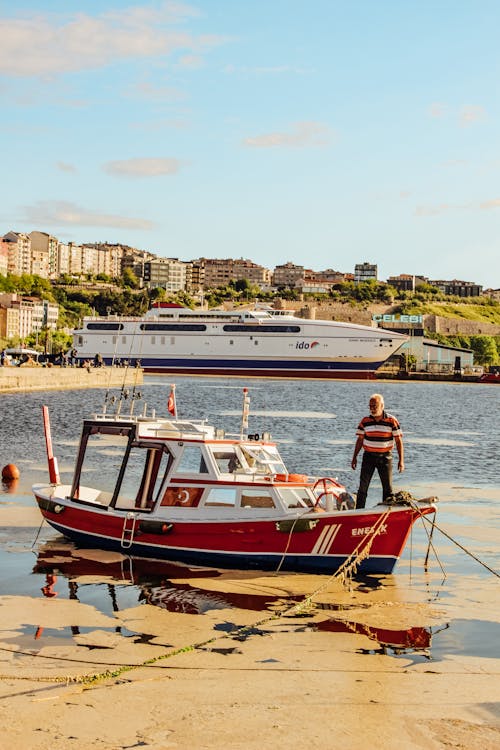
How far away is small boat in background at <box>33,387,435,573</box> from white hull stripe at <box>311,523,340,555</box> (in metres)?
0.02

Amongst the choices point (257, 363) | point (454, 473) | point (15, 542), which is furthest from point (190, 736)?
point (257, 363)

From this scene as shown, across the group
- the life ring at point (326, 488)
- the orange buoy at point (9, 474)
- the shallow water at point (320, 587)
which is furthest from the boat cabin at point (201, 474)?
the orange buoy at point (9, 474)

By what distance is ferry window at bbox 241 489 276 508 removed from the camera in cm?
1688

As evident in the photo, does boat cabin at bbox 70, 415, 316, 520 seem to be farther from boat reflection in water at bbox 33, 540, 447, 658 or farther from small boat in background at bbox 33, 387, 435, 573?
boat reflection in water at bbox 33, 540, 447, 658

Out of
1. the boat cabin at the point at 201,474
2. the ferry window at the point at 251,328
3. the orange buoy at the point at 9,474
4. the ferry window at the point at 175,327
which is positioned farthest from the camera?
the ferry window at the point at 175,327

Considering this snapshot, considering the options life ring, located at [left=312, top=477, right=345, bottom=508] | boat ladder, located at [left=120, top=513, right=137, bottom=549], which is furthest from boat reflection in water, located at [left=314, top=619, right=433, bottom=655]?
boat ladder, located at [left=120, top=513, right=137, bottom=549]

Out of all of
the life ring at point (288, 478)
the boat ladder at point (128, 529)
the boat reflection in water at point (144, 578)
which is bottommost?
the boat reflection in water at point (144, 578)

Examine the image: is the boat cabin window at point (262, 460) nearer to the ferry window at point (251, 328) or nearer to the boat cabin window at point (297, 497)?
the boat cabin window at point (297, 497)

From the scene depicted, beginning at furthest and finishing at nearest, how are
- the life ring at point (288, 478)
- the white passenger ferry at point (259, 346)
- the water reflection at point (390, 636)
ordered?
the white passenger ferry at point (259, 346) → the life ring at point (288, 478) → the water reflection at point (390, 636)

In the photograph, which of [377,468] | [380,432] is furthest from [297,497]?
[380,432]

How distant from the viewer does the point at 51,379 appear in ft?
281

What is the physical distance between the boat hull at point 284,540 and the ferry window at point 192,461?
35.9 inches

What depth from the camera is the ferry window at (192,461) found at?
16797 mm

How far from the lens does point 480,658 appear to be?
1216 centimetres
